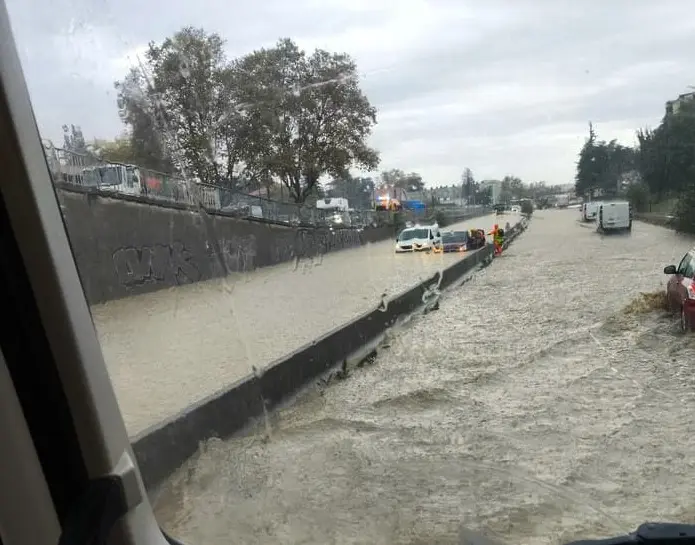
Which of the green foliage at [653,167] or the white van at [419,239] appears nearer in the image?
the green foliage at [653,167]

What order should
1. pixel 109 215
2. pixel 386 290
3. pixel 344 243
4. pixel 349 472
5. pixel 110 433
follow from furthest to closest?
pixel 386 290
pixel 344 243
pixel 349 472
pixel 109 215
pixel 110 433

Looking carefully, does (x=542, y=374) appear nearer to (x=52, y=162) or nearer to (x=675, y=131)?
(x=675, y=131)

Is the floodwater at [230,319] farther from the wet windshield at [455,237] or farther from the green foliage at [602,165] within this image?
the green foliage at [602,165]

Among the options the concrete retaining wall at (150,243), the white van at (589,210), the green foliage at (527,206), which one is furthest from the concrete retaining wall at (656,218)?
the concrete retaining wall at (150,243)

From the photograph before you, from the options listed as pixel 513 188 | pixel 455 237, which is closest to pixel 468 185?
pixel 513 188

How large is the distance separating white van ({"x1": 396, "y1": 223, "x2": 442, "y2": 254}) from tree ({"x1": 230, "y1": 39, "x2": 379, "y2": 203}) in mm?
2381

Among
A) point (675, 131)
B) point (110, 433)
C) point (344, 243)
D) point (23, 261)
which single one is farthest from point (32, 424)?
point (344, 243)

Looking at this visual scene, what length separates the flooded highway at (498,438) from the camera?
3715 millimetres

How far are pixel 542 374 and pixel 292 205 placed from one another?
3136 millimetres

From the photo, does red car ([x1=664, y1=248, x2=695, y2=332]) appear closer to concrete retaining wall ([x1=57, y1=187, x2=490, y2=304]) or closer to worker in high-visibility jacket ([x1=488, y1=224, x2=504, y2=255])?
worker in high-visibility jacket ([x1=488, y1=224, x2=504, y2=255])

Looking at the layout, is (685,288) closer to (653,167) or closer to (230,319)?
(653,167)

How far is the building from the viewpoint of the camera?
356 centimetres

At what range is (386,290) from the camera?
10.9 metres

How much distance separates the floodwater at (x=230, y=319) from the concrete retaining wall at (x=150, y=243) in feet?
0.39
